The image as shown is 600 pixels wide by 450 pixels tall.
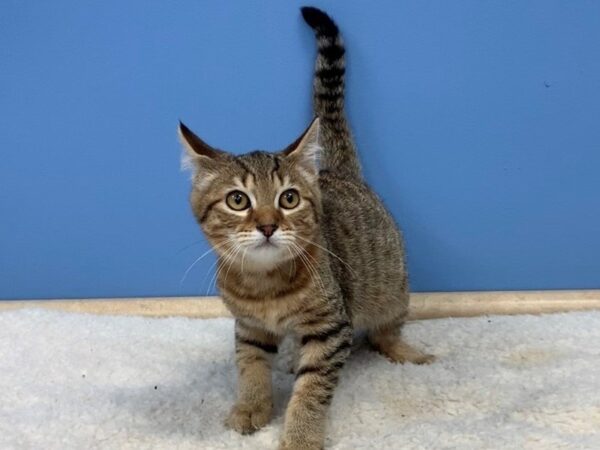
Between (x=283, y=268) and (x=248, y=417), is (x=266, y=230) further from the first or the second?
(x=248, y=417)

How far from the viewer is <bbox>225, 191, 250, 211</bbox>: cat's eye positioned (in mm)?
1296

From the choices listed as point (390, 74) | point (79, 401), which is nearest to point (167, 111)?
point (390, 74)

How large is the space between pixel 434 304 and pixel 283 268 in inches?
31.4

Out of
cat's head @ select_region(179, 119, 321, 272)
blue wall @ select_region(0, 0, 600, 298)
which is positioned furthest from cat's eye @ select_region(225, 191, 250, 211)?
blue wall @ select_region(0, 0, 600, 298)

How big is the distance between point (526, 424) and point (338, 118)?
0.95m

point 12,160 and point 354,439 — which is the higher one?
point 12,160

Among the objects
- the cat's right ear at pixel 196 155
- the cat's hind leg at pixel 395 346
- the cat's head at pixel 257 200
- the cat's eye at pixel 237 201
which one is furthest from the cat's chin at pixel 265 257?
the cat's hind leg at pixel 395 346

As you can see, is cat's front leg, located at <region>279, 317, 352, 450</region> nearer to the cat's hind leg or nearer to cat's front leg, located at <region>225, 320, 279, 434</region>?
cat's front leg, located at <region>225, 320, 279, 434</region>


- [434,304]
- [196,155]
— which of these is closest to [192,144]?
[196,155]

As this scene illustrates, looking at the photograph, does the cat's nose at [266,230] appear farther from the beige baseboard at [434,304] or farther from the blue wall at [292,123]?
the beige baseboard at [434,304]

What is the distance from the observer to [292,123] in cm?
188

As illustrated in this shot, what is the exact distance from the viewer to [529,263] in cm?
193

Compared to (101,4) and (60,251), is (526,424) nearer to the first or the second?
(60,251)

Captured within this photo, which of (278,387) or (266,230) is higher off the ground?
(266,230)
